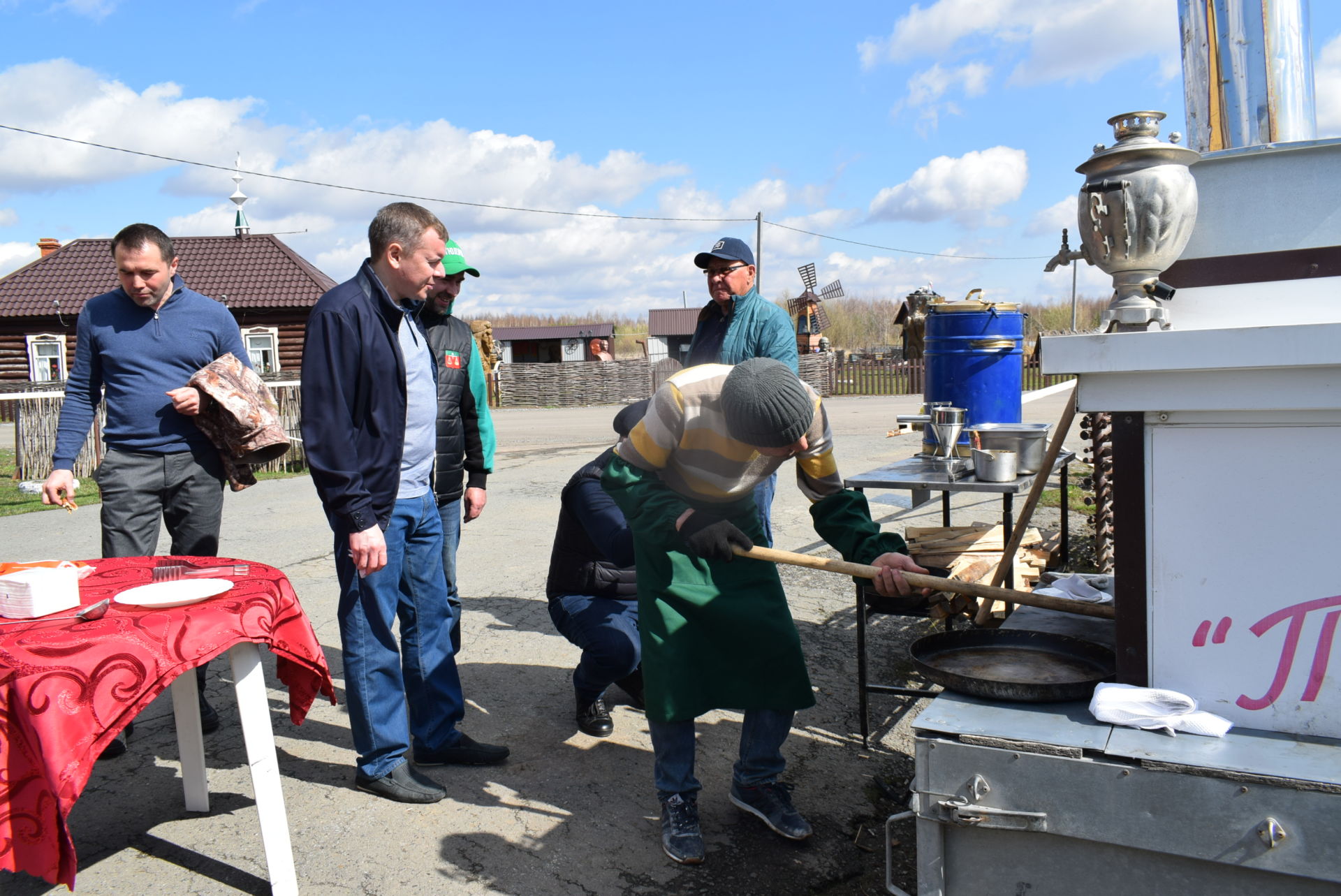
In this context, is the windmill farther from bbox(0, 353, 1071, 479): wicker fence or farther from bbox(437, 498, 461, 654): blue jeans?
bbox(437, 498, 461, 654): blue jeans

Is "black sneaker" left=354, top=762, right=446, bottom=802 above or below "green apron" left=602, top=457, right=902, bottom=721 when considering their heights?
below

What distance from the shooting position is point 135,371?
11.6 ft

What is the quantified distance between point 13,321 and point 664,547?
28821mm

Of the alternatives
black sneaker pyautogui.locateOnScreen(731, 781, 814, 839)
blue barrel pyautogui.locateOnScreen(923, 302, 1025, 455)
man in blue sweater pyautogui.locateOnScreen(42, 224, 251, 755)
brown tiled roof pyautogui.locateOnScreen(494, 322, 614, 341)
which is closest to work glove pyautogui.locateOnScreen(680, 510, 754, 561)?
black sneaker pyautogui.locateOnScreen(731, 781, 814, 839)

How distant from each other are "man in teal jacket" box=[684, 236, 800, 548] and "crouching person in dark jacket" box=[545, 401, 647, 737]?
1204mm

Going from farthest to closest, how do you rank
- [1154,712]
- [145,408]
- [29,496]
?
[29,496] → [145,408] → [1154,712]

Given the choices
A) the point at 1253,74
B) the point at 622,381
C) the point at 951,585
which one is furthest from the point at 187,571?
the point at 622,381

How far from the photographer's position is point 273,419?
12.1 ft

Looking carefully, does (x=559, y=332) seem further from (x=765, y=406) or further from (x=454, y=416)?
(x=765, y=406)

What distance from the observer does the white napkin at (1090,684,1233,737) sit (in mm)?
1946

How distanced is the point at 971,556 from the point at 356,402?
8.77ft

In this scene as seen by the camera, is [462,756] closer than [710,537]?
No

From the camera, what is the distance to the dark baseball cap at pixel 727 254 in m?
4.77

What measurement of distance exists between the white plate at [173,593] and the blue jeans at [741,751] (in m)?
1.28
